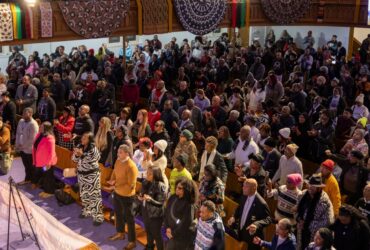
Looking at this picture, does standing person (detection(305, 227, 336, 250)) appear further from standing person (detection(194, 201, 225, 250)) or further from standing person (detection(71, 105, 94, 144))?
standing person (detection(71, 105, 94, 144))

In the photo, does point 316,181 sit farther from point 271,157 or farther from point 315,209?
point 271,157

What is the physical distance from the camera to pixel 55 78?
12820mm

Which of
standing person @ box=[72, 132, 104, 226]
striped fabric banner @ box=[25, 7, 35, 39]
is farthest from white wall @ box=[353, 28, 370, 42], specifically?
standing person @ box=[72, 132, 104, 226]

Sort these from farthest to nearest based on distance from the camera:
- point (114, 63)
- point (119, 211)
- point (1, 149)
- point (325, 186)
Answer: point (114, 63) → point (1, 149) → point (119, 211) → point (325, 186)

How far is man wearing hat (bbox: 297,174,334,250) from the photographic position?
6070 millimetres

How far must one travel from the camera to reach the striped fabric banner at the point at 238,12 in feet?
53.0

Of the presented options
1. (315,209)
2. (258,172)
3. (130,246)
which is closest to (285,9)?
(258,172)

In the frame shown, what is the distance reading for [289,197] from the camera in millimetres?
6492

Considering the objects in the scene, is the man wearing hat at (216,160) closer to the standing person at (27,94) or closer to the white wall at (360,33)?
the standing person at (27,94)

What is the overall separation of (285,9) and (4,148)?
1105cm

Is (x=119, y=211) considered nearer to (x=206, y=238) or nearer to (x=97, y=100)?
(x=206, y=238)

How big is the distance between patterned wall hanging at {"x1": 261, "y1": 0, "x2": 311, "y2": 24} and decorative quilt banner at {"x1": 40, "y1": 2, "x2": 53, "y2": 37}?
752cm

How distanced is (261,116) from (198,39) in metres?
11.0

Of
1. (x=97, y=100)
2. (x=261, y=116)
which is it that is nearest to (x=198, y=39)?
(x=97, y=100)
